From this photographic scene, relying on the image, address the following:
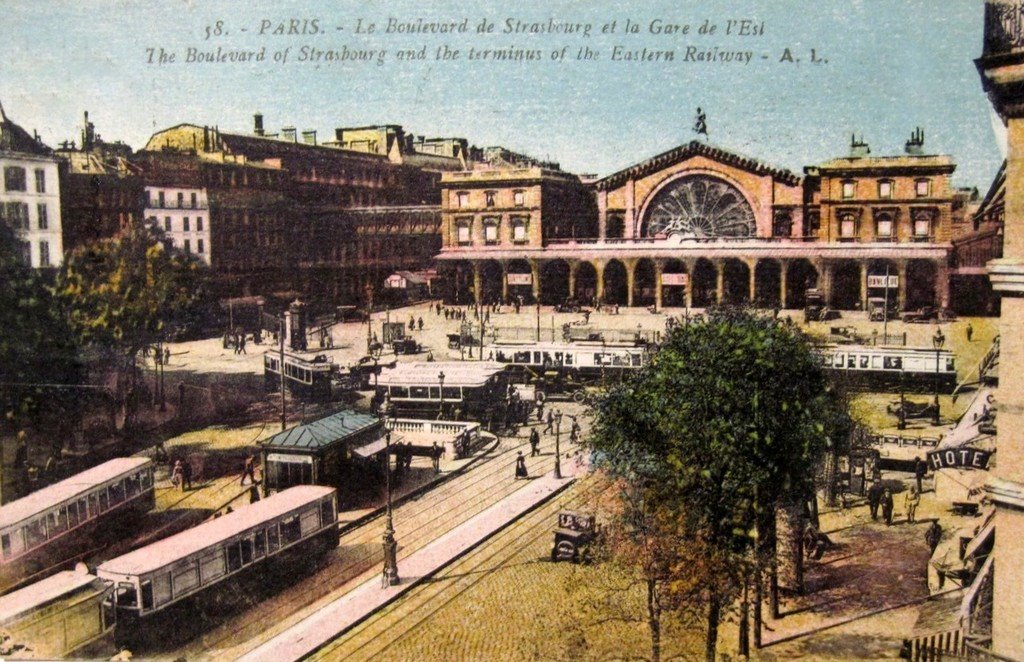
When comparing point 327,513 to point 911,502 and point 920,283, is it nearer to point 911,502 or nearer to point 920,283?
point 911,502

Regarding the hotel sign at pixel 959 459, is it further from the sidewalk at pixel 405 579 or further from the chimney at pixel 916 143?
the sidewalk at pixel 405 579

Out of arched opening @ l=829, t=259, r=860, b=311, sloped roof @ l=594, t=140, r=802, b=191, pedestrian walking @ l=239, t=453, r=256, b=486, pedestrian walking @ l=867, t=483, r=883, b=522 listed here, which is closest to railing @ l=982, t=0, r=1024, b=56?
sloped roof @ l=594, t=140, r=802, b=191

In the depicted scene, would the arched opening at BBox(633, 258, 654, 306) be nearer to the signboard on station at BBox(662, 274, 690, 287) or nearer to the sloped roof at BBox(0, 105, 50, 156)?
the signboard on station at BBox(662, 274, 690, 287)

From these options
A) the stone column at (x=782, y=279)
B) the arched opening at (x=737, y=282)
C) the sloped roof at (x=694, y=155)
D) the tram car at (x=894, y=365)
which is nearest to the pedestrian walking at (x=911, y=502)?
the tram car at (x=894, y=365)

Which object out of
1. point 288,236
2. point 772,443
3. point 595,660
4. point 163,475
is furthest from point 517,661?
point 288,236

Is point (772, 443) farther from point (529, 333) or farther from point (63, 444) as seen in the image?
point (63, 444)
